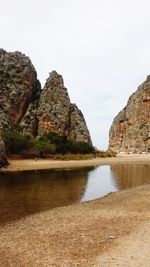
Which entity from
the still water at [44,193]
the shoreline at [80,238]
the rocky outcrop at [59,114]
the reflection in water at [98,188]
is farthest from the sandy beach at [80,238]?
the rocky outcrop at [59,114]

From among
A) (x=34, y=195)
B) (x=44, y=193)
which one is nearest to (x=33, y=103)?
(x=44, y=193)

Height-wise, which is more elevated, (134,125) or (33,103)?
(33,103)

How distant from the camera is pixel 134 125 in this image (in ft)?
383

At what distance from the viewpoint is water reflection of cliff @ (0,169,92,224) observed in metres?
21.7

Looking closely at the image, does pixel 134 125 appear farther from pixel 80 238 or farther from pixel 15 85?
pixel 80 238

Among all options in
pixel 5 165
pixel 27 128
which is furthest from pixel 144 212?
pixel 27 128

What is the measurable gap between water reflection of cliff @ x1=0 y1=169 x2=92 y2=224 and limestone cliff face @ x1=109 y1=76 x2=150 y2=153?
7555 cm

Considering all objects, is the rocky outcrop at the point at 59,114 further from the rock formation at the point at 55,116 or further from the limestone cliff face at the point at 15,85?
the limestone cliff face at the point at 15,85

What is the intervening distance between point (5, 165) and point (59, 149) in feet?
82.8

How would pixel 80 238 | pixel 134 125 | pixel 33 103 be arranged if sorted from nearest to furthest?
pixel 80 238 < pixel 33 103 < pixel 134 125

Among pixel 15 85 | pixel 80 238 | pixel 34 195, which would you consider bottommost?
pixel 80 238

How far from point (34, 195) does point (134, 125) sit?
301 feet

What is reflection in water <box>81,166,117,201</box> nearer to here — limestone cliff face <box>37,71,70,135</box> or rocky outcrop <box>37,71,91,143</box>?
rocky outcrop <box>37,71,91,143</box>

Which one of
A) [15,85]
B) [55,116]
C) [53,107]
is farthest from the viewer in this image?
[53,107]
